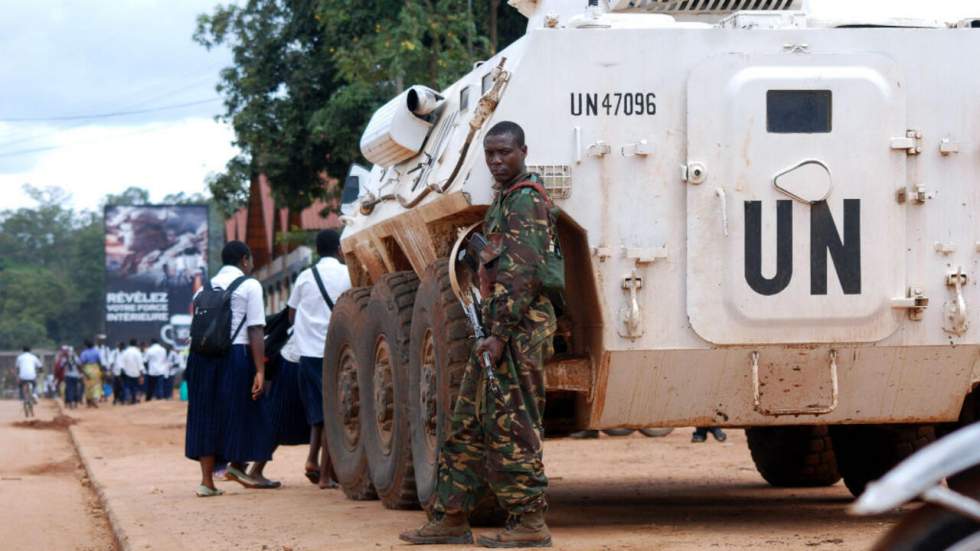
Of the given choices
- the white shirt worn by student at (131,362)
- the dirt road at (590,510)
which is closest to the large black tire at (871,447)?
the dirt road at (590,510)

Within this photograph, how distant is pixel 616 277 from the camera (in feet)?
25.0

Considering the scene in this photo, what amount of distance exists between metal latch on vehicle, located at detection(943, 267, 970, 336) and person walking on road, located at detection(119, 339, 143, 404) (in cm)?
3442

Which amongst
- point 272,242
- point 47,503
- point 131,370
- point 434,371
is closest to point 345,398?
point 434,371

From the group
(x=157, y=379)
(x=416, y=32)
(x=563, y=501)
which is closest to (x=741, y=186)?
(x=563, y=501)

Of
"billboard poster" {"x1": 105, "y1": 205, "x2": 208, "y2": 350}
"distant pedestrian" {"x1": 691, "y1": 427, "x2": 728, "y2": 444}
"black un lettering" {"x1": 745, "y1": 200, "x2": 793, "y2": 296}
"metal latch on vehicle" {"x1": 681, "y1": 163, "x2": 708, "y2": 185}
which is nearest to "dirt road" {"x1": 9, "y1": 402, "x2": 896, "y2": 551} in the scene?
"distant pedestrian" {"x1": 691, "y1": 427, "x2": 728, "y2": 444}

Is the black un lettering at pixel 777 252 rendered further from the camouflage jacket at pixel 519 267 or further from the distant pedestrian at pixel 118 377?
the distant pedestrian at pixel 118 377

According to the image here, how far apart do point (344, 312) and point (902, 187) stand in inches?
148

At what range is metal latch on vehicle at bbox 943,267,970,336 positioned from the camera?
7.70 metres

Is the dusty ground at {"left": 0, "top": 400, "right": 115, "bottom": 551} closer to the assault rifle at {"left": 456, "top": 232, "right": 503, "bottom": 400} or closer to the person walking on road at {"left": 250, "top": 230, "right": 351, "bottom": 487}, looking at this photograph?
the person walking on road at {"left": 250, "top": 230, "right": 351, "bottom": 487}

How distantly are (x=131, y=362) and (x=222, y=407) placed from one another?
30.9 m

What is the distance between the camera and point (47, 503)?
478 inches

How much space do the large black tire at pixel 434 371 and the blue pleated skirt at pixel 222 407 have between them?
8.10 feet

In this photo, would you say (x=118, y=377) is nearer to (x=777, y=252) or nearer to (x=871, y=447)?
(x=871, y=447)

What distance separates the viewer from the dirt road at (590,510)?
309 inches
